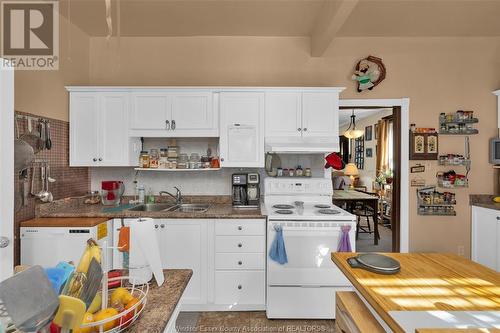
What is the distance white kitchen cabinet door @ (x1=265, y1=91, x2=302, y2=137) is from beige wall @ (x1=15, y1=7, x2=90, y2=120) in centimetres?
183

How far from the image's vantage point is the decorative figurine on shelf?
314 centimetres

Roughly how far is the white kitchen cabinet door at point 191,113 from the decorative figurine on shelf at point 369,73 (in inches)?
67.3

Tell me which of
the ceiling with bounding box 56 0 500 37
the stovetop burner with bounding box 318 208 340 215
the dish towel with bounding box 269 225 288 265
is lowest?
the dish towel with bounding box 269 225 288 265

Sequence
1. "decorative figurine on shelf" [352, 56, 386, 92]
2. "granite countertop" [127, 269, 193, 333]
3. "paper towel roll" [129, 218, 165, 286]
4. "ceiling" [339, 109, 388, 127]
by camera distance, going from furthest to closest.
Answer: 1. "ceiling" [339, 109, 388, 127]
2. "decorative figurine on shelf" [352, 56, 386, 92]
3. "paper towel roll" [129, 218, 165, 286]
4. "granite countertop" [127, 269, 193, 333]

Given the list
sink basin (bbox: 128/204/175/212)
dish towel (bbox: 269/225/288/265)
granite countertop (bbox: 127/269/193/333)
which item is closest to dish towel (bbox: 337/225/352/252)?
dish towel (bbox: 269/225/288/265)

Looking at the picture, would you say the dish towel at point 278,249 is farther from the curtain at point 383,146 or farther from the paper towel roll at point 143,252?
the curtain at point 383,146

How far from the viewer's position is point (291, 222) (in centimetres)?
247

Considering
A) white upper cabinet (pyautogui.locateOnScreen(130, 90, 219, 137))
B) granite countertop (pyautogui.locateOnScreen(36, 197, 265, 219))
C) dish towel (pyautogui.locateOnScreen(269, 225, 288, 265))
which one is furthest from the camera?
white upper cabinet (pyautogui.locateOnScreen(130, 90, 219, 137))

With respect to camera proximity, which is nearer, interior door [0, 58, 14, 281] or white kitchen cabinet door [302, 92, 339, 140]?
interior door [0, 58, 14, 281]

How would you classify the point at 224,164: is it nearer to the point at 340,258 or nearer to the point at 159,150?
the point at 159,150

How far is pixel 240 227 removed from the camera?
2.56 meters

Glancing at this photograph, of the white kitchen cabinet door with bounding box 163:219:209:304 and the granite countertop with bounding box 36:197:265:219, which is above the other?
the granite countertop with bounding box 36:197:265:219

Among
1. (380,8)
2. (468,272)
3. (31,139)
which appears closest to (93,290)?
(468,272)

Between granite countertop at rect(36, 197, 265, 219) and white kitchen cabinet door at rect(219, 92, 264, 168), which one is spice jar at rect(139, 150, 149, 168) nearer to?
granite countertop at rect(36, 197, 265, 219)
